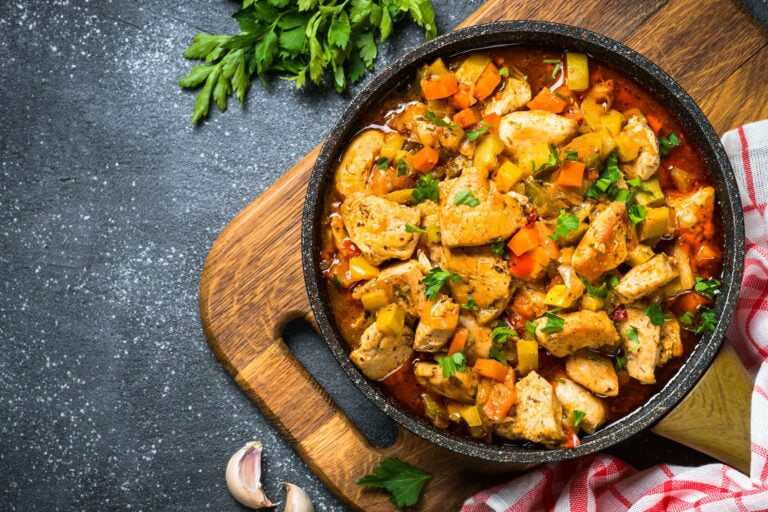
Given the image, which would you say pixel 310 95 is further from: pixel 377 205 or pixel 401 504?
pixel 401 504

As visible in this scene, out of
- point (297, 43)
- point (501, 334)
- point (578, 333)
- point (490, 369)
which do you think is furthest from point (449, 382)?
point (297, 43)

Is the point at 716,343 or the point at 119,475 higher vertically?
the point at 716,343

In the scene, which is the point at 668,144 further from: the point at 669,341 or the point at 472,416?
the point at 472,416

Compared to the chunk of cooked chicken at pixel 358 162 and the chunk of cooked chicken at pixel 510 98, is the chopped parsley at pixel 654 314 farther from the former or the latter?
the chunk of cooked chicken at pixel 358 162

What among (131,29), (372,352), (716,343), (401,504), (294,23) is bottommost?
(401,504)

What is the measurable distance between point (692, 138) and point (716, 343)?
930 mm

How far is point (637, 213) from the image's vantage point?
10.7 feet

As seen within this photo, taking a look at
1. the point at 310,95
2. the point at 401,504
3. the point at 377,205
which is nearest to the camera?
the point at 377,205

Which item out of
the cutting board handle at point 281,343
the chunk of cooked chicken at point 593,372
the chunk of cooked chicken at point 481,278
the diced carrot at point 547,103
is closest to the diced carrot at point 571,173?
the diced carrot at point 547,103

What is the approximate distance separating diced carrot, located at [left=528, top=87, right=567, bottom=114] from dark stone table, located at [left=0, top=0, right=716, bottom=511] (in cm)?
126

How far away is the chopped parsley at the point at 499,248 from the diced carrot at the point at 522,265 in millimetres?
42

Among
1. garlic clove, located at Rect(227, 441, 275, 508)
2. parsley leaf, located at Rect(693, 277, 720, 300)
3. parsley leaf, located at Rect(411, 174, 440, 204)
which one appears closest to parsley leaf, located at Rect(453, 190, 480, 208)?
parsley leaf, located at Rect(411, 174, 440, 204)

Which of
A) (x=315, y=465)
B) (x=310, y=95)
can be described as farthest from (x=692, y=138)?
(x=315, y=465)

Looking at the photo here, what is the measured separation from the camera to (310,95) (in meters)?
4.28
